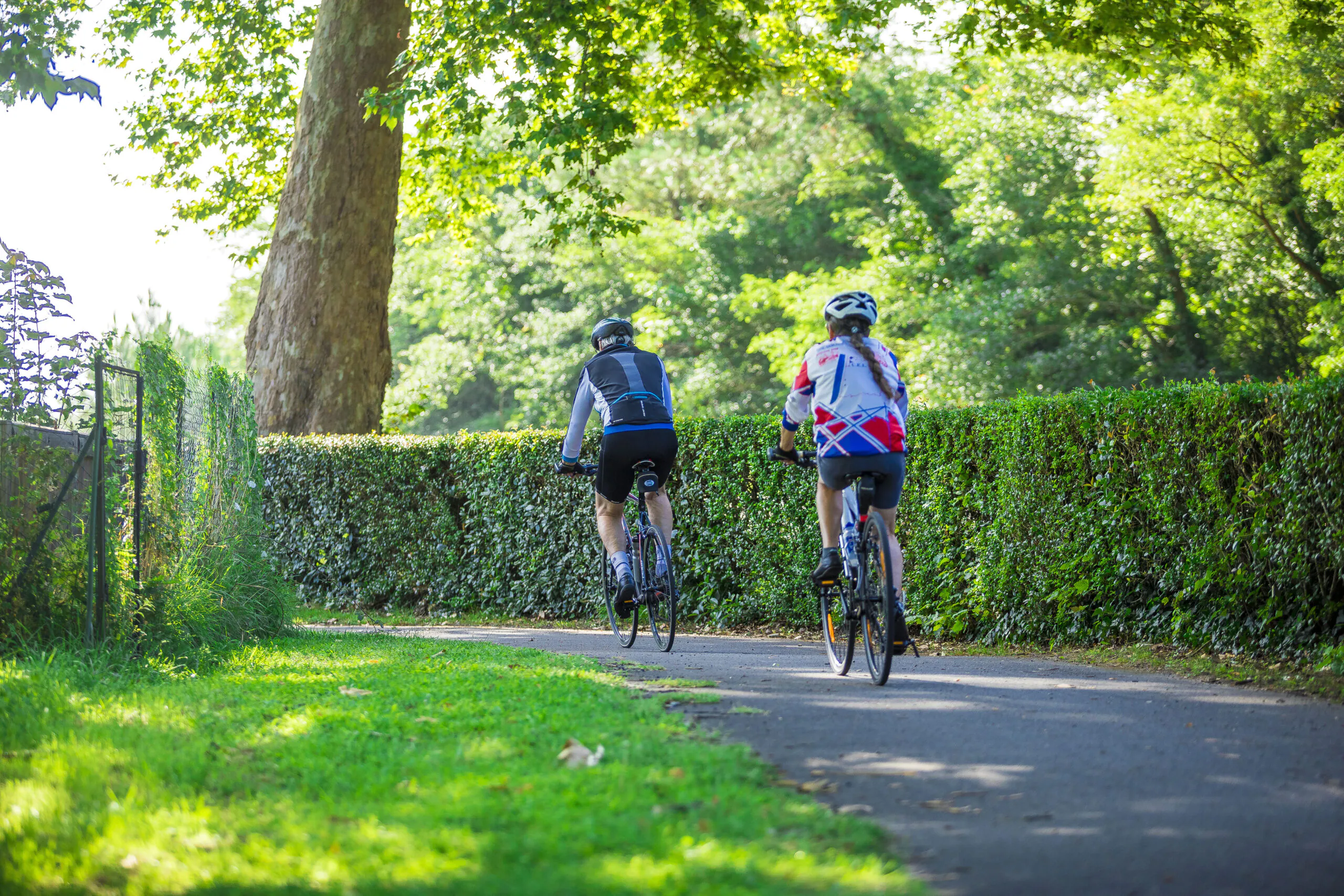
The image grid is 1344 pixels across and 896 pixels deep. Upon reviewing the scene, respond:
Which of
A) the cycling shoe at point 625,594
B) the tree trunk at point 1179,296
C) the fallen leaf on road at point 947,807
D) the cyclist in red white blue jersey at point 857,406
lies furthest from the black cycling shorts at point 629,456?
the tree trunk at point 1179,296

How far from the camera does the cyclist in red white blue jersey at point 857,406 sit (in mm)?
6734

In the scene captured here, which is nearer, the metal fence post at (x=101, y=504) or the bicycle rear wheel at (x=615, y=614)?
the metal fence post at (x=101, y=504)

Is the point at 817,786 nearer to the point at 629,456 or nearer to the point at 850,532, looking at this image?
the point at 850,532

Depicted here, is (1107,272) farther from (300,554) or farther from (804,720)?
(804,720)

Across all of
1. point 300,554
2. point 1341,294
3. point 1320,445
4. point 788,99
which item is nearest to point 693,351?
point 788,99

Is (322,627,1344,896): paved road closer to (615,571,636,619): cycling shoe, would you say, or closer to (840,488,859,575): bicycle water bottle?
(840,488,859,575): bicycle water bottle

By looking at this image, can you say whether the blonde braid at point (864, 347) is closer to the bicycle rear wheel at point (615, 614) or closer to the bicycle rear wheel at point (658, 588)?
the bicycle rear wheel at point (658, 588)

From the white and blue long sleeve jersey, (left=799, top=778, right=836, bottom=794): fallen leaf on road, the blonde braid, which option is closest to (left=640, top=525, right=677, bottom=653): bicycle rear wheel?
the white and blue long sleeve jersey

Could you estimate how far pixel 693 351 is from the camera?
130 ft

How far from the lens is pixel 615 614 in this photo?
968 cm

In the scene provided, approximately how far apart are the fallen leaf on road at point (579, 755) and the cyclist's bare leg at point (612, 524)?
14.0ft

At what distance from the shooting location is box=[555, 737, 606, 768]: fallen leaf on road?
15.2 ft

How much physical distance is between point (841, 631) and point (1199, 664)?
84.6 inches

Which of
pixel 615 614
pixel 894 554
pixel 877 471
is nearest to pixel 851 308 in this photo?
pixel 877 471
